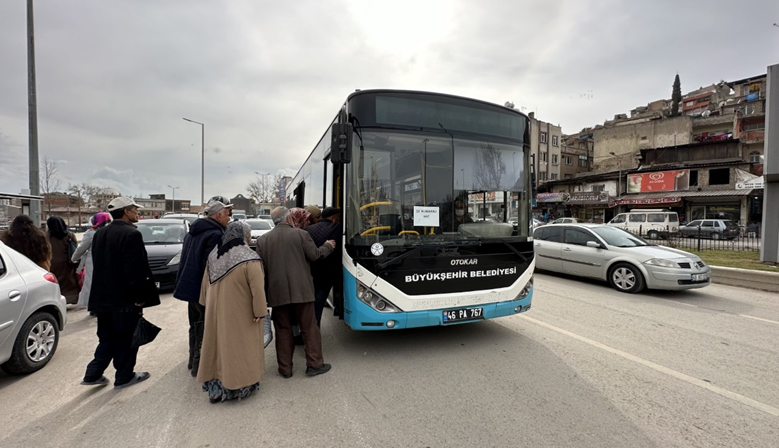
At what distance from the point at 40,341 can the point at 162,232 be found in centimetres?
537

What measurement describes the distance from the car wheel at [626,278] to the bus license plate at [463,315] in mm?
5478

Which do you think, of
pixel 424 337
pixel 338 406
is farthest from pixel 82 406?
pixel 424 337

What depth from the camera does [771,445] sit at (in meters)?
2.67

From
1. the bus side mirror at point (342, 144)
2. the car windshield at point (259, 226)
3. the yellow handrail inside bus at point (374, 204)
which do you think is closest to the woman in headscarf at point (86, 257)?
the bus side mirror at point (342, 144)

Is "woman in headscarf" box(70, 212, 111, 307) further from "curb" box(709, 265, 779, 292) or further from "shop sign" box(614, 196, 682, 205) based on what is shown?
"shop sign" box(614, 196, 682, 205)

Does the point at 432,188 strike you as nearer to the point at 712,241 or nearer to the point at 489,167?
the point at 489,167

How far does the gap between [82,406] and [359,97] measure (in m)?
4.13

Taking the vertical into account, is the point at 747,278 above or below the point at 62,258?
below

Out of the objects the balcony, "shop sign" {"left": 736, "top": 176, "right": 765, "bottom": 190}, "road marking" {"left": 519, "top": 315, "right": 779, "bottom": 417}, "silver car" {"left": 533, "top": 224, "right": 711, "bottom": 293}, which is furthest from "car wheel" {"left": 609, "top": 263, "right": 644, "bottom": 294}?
the balcony

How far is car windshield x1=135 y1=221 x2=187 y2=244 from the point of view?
28.4ft

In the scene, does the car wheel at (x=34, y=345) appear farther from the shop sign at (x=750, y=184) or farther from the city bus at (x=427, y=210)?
the shop sign at (x=750, y=184)

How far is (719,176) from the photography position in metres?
30.9

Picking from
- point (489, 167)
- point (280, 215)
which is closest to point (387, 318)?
point (280, 215)

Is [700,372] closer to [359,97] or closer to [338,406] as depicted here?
[338,406]
